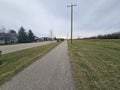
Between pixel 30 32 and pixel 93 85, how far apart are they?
7978 cm

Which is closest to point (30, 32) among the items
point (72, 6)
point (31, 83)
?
point (72, 6)

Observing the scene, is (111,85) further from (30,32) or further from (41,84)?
(30,32)

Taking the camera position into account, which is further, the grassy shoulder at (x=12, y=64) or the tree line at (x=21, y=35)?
the tree line at (x=21, y=35)

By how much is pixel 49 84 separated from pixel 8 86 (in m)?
1.40

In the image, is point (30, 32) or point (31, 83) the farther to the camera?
point (30, 32)

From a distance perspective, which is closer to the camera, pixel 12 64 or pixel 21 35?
pixel 12 64

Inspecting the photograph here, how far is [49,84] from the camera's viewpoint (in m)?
4.29

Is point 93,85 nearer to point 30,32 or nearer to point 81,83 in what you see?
point 81,83

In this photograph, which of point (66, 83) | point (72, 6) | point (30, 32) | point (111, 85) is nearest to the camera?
point (111, 85)

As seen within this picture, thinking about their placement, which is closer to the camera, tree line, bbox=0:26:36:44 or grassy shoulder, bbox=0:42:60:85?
grassy shoulder, bbox=0:42:60:85

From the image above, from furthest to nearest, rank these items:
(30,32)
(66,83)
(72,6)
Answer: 1. (30,32)
2. (72,6)
3. (66,83)

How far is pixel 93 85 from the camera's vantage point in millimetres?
4086

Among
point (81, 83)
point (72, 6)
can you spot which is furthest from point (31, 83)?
point (72, 6)

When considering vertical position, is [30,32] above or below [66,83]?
above
